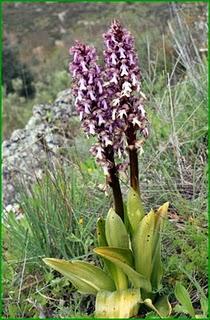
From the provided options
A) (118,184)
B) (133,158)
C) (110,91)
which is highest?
(110,91)

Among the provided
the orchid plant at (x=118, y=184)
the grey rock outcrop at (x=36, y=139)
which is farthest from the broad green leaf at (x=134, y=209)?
the grey rock outcrop at (x=36, y=139)

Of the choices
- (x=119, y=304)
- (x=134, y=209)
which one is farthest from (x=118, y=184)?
(x=119, y=304)

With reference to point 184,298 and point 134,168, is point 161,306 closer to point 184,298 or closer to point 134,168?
point 184,298

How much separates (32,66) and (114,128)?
33.1ft

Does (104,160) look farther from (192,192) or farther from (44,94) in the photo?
(44,94)

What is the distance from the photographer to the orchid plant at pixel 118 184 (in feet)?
8.39

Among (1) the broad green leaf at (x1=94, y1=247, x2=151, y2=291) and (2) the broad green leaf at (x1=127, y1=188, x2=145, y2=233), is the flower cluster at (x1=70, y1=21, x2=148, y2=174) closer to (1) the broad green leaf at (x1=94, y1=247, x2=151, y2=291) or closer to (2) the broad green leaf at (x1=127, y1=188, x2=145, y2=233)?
(2) the broad green leaf at (x1=127, y1=188, x2=145, y2=233)

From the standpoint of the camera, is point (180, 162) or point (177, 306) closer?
point (177, 306)

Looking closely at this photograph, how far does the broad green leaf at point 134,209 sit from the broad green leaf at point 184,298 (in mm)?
356

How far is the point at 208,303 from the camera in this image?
9.32 feet

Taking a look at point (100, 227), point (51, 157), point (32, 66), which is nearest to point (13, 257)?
point (51, 157)

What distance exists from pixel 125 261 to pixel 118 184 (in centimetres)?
37

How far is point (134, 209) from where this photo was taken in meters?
2.83

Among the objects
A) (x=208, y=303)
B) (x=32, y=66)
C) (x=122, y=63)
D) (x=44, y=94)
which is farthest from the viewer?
(x=32, y=66)
